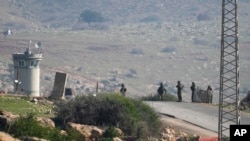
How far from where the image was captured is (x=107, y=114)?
28453 millimetres

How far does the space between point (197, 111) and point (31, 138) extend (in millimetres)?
17117

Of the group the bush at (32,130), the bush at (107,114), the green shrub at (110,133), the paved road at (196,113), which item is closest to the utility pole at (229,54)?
the green shrub at (110,133)

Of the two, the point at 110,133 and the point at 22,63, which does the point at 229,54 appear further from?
the point at 22,63

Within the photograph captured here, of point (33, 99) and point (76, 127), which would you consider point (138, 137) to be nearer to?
point (76, 127)

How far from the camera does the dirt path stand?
103 ft

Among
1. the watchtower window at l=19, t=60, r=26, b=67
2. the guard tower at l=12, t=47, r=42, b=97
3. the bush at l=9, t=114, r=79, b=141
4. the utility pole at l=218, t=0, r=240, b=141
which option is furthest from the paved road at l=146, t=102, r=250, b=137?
the watchtower window at l=19, t=60, r=26, b=67

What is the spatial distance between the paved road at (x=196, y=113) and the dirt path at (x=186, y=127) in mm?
444

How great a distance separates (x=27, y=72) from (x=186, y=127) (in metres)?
21.2

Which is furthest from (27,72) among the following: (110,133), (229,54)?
(229,54)

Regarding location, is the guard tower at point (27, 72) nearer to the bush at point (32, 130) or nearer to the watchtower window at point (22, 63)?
the watchtower window at point (22, 63)

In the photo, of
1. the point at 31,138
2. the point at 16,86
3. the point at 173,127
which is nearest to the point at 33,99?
the point at 173,127

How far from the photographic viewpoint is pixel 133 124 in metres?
27.9

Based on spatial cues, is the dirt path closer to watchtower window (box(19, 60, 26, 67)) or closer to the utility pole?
the utility pole

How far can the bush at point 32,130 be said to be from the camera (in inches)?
953
